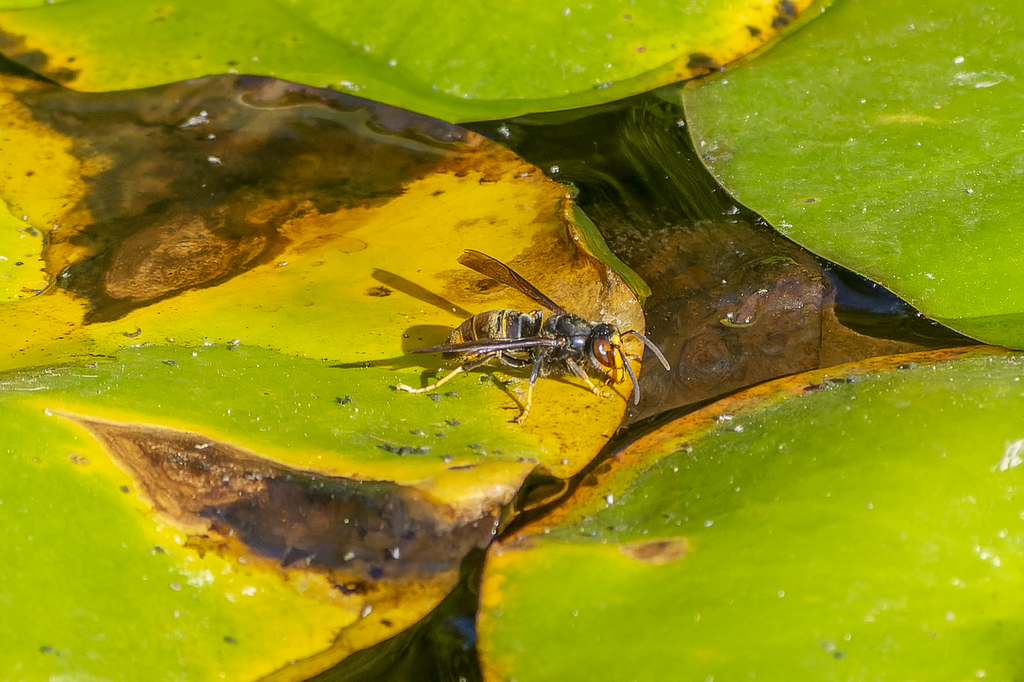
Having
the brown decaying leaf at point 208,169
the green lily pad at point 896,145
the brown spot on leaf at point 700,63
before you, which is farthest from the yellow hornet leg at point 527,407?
the brown spot on leaf at point 700,63

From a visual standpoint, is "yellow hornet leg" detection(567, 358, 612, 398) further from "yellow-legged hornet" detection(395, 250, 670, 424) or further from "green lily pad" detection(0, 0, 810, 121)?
"green lily pad" detection(0, 0, 810, 121)

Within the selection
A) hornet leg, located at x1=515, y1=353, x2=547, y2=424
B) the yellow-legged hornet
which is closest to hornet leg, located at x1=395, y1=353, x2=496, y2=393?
the yellow-legged hornet

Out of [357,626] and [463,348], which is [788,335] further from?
[357,626]

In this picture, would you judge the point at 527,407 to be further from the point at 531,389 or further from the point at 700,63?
the point at 700,63

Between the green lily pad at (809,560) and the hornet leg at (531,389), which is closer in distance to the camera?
the green lily pad at (809,560)

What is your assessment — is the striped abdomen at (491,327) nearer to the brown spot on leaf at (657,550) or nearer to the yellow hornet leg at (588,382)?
the yellow hornet leg at (588,382)
